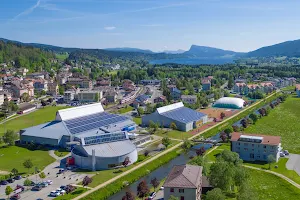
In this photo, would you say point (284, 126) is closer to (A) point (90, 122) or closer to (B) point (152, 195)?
(A) point (90, 122)

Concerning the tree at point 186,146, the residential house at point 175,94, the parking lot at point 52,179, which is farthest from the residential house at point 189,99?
the parking lot at point 52,179

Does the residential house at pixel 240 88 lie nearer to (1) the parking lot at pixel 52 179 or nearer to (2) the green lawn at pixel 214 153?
(2) the green lawn at pixel 214 153

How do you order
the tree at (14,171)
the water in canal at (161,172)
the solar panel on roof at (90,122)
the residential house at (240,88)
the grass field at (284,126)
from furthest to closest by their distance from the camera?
the residential house at (240,88), the solar panel on roof at (90,122), the grass field at (284,126), the tree at (14,171), the water in canal at (161,172)

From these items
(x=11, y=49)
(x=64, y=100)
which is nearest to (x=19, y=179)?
(x=64, y=100)

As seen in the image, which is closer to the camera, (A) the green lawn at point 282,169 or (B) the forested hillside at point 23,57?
(A) the green lawn at point 282,169

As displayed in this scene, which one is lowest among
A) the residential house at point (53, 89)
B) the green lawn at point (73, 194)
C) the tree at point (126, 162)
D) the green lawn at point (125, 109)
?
the green lawn at point (73, 194)

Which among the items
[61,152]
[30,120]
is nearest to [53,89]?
[30,120]
